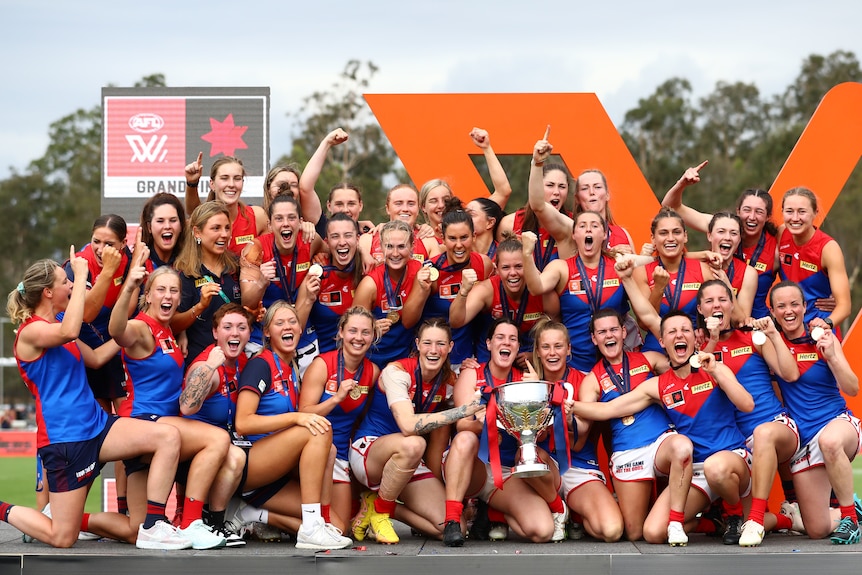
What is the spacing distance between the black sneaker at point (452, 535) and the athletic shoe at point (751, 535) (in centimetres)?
162

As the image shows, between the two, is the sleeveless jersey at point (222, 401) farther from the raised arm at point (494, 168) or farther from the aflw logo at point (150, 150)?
the aflw logo at point (150, 150)

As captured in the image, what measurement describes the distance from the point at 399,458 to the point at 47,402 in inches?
81.7

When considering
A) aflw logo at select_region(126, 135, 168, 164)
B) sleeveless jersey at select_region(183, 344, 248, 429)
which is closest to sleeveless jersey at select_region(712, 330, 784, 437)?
sleeveless jersey at select_region(183, 344, 248, 429)

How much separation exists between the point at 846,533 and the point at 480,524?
7.17 ft

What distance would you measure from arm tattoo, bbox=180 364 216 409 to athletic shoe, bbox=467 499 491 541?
1894mm

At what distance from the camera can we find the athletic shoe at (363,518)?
636 centimetres

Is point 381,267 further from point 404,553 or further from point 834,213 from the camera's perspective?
point 834,213

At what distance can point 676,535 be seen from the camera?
229 inches

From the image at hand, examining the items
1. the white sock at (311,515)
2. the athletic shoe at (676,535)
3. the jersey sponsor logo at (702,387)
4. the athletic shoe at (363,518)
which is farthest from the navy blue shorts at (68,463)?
the jersey sponsor logo at (702,387)

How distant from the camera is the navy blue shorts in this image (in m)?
5.80

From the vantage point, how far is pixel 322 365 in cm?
625

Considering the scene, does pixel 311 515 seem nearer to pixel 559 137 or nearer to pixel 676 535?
pixel 676 535

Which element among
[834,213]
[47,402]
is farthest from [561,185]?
[834,213]

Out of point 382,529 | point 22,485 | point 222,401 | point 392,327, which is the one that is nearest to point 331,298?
point 392,327
